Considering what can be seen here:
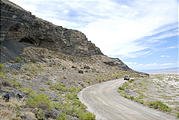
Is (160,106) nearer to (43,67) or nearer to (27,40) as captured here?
(43,67)

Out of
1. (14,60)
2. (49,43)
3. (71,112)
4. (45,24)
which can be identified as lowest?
(71,112)

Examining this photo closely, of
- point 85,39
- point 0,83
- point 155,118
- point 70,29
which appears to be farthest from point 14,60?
point 85,39

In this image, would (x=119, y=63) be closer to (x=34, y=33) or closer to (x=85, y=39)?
(x=85, y=39)

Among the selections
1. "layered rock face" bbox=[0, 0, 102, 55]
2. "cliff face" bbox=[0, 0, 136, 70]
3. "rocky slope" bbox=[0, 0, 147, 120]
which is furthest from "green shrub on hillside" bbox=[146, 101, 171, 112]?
"layered rock face" bbox=[0, 0, 102, 55]

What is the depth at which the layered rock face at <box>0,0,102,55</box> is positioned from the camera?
109 ft

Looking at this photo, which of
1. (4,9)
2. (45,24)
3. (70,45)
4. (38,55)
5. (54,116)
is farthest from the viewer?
(70,45)

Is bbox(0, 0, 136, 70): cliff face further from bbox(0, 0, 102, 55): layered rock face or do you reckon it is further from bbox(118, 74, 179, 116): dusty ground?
bbox(118, 74, 179, 116): dusty ground

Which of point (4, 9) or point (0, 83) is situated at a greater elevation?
point (4, 9)

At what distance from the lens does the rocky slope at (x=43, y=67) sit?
35.3 feet

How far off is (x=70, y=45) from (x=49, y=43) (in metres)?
10.7

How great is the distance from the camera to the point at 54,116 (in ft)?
31.2

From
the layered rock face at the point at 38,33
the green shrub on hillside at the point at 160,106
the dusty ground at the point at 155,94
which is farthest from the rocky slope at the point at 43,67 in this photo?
the dusty ground at the point at 155,94

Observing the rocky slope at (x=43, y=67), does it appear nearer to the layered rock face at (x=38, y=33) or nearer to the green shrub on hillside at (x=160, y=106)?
the layered rock face at (x=38, y=33)

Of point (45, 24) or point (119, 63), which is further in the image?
point (119, 63)
